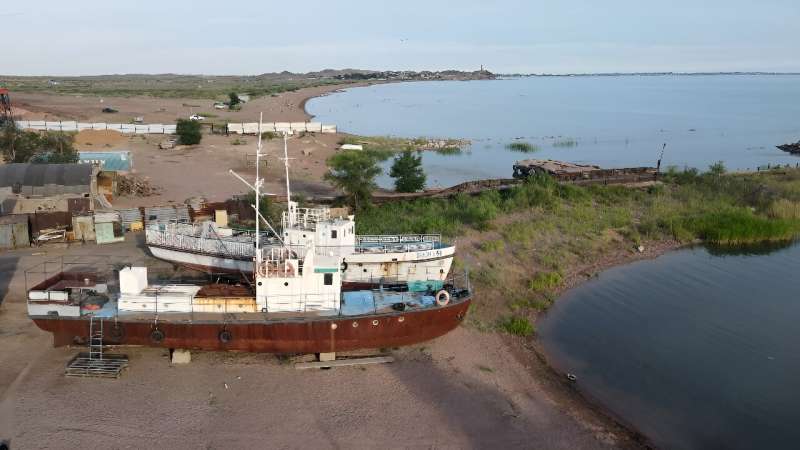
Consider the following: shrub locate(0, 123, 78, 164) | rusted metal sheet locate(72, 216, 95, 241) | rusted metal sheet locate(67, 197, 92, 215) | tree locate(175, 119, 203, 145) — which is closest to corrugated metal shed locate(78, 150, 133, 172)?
shrub locate(0, 123, 78, 164)

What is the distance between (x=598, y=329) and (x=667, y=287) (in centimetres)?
660

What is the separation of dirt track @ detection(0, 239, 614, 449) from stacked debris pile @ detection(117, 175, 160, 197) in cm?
1875

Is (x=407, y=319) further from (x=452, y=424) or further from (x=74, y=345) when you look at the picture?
(x=74, y=345)

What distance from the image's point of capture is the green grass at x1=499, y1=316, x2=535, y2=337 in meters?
20.6

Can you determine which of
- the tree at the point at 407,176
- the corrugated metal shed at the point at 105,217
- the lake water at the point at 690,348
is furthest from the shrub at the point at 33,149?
the lake water at the point at 690,348

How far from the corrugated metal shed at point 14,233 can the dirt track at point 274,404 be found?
8841 mm

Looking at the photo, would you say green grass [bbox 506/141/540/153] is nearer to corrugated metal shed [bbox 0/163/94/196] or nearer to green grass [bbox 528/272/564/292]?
green grass [bbox 528/272/564/292]

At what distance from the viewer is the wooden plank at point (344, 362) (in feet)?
55.7

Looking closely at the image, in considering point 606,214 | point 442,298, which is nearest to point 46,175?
point 442,298

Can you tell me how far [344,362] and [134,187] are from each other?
25.1 metres

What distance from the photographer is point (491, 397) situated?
16.1 metres

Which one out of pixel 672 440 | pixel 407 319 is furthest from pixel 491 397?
pixel 672 440

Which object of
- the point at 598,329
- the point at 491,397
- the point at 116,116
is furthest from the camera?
the point at 116,116

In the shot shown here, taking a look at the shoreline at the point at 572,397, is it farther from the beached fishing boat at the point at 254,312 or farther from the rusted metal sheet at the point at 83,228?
the rusted metal sheet at the point at 83,228
